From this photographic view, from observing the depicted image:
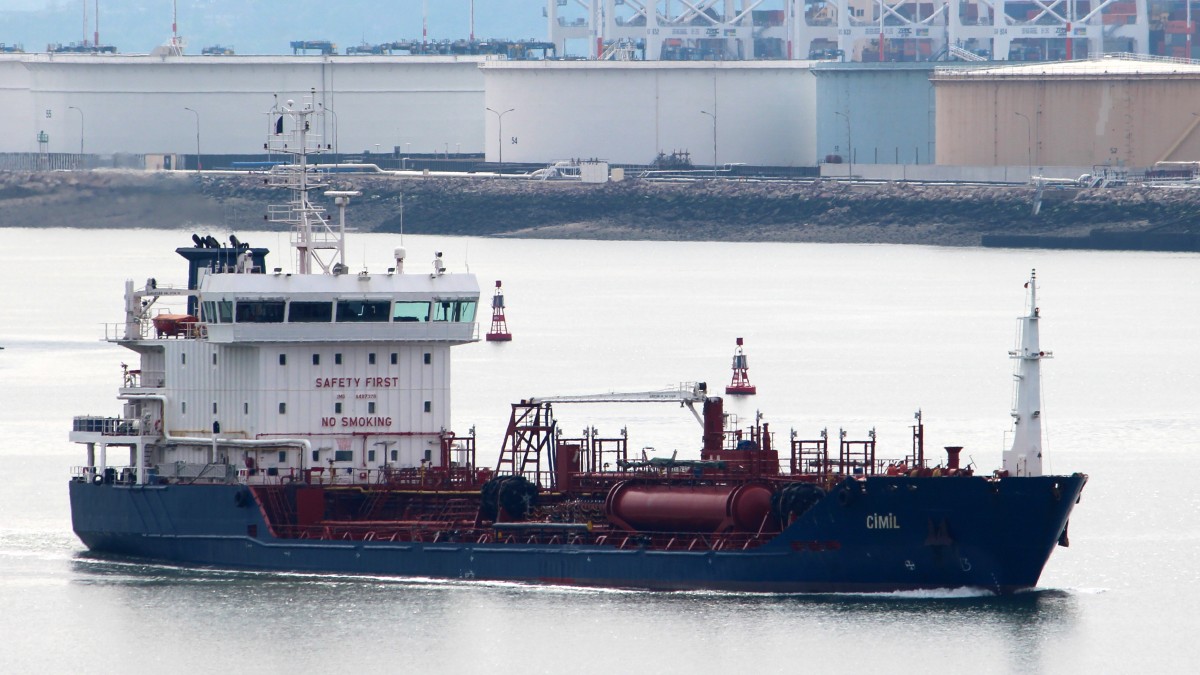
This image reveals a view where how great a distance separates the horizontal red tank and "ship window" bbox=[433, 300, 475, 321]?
363 cm

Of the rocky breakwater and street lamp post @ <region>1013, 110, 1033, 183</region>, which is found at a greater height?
street lamp post @ <region>1013, 110, 1033, 183</region>

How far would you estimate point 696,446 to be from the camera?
45375 mm

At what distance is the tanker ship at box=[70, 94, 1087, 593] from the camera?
30.2 metres

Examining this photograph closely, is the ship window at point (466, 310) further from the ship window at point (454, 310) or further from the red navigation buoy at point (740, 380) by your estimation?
the red navigation buoy at point (740, 380)

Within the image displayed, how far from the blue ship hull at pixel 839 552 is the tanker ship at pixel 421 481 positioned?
3cm

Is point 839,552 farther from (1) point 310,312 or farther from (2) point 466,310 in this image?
(1) point 310,312

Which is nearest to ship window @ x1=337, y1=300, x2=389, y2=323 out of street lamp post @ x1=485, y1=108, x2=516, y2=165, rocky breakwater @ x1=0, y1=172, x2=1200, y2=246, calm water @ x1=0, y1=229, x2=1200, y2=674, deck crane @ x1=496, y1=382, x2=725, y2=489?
deck crane @ x1=496, y1=382, x2=725, y2=489

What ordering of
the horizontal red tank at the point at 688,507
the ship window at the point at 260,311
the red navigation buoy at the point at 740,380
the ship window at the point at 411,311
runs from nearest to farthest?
A: the horizontal red tank at the point at 688,507 < the ship window at the point at 260,311 < the ship window at the point at 411,311 < the red navigation buoy at the point at 740,380

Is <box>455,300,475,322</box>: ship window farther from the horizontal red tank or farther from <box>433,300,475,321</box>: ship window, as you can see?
the horizontal red tank

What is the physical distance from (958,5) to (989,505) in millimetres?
128989

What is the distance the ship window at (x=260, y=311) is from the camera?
33.1 meters

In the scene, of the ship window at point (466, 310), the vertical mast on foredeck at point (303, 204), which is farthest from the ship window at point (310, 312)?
the ship window at point (466, 310)

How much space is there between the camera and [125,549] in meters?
35.1

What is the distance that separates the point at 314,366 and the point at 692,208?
10063 centimetres
